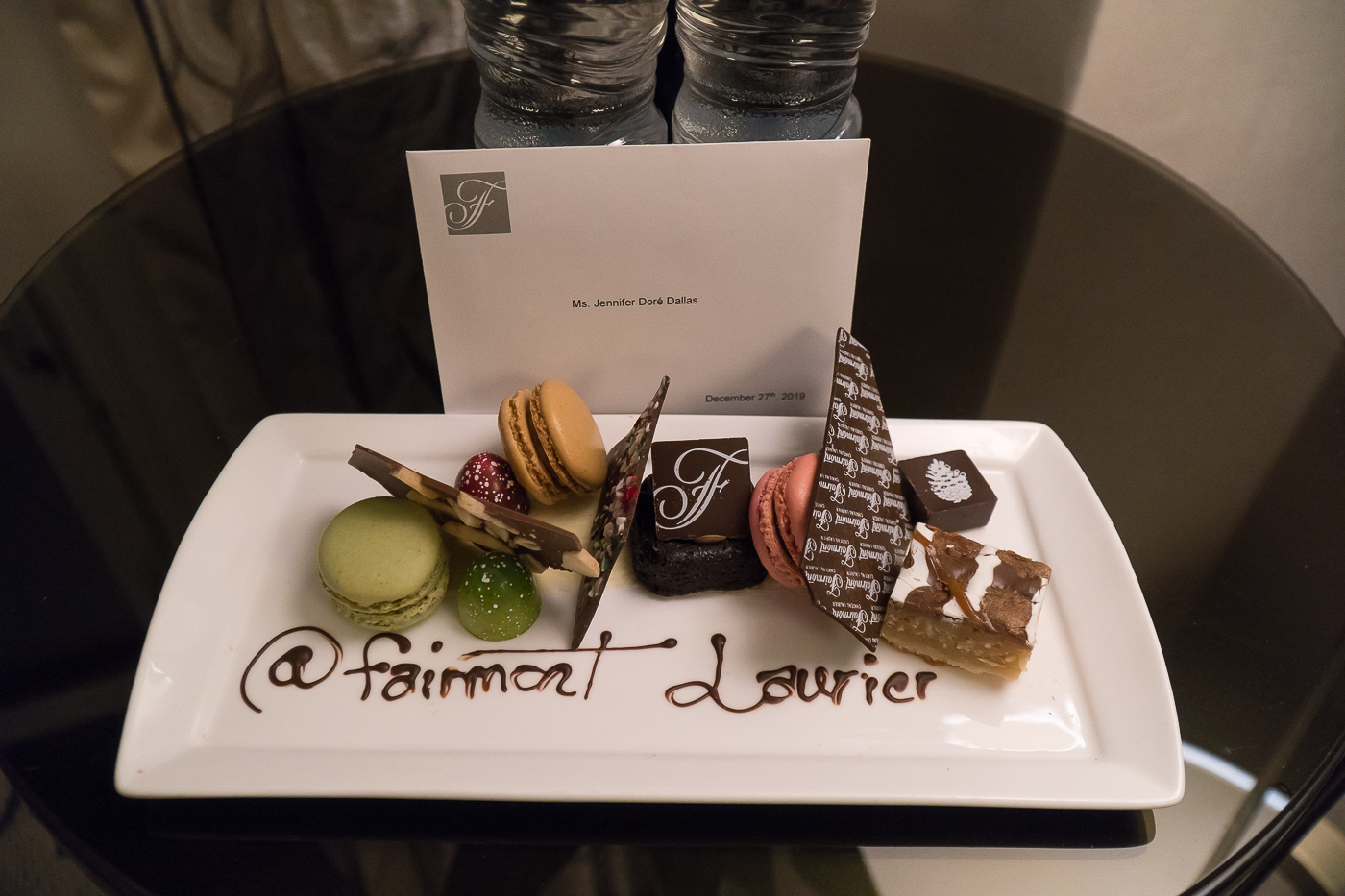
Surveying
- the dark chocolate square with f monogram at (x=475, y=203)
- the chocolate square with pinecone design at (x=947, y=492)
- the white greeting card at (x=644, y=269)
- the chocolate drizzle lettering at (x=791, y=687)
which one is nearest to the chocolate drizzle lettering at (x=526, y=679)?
the chocolate drizzle lettering at (x=791, y=687)

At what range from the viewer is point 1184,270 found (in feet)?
5.48

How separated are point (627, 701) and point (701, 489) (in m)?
0.29

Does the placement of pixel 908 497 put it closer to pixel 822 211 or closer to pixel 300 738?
pixel 822 211

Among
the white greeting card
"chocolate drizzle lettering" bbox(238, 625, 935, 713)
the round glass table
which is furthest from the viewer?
the white greeting card

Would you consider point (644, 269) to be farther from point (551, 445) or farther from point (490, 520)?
point (490, 520)

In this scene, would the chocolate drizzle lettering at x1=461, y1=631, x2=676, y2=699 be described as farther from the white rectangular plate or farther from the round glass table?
the round glass table

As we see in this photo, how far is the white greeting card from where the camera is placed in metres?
1.17

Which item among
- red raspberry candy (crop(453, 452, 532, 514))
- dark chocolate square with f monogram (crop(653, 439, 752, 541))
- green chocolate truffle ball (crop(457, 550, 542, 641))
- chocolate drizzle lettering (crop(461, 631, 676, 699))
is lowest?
chocolate drizzle lettering (crop(461, 631, 676, 699))

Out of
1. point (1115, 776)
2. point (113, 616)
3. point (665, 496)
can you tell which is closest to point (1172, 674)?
point (1115, 776)

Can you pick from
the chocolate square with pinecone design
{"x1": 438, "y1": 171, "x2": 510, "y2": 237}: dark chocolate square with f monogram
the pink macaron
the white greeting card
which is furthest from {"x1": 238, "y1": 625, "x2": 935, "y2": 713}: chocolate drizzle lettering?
{"x1": 438, "y1": 171, "x2": 510, "y2": 237}: dark chocolate square with f monogram

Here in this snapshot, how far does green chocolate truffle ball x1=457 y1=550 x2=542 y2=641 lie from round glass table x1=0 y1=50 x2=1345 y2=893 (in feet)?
0.71

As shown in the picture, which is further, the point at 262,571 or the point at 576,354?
the point at 576,354

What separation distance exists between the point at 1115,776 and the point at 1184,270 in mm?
1103

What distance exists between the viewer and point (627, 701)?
106 centimetres
